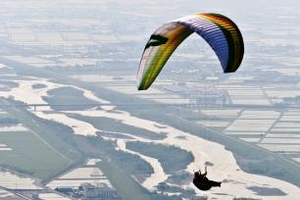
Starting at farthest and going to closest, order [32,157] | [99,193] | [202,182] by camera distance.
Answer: [32,157] < [99,193] < [202,182]

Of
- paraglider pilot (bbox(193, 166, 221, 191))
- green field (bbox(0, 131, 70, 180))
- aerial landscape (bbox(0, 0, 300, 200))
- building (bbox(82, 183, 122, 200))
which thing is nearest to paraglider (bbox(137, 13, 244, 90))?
paraglider pilot (bbox(193, 166, 221, 191))

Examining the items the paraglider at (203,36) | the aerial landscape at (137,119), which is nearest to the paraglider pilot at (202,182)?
the paraglider at (203,36)

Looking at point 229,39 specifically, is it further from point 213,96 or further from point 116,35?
point 116,35

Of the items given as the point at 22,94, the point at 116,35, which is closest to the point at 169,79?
the point at 22,94

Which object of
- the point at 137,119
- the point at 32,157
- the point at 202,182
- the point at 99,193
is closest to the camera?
the point at 202,182

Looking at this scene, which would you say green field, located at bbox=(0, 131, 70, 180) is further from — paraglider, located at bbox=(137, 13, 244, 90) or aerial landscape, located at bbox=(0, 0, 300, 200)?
Answer: paraglider, located at bbox=(137, 13, 244, 90)

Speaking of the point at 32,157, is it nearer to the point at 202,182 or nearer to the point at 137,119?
the point at 137,119

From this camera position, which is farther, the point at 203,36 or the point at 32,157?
the point at 32,157

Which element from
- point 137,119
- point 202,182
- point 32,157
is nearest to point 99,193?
point 32,157
